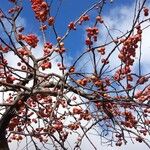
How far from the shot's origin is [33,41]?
937cm

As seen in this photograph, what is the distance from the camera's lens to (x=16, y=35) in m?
9.96

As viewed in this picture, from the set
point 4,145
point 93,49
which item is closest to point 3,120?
point 4,145

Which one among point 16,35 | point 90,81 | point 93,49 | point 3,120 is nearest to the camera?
point 93,49

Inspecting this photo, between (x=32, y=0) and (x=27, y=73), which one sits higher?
(x=32, y=0)

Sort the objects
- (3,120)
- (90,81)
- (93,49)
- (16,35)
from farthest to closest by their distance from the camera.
→ (16,35) → (3,120) → (90,81) → (93,49)

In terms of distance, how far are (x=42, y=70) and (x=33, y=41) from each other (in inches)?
26.7

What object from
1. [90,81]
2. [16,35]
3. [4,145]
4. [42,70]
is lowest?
[4,145]

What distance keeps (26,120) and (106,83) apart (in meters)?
2.43

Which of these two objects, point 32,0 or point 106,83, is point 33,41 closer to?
point 32,0

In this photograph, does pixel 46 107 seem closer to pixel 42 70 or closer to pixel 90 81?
pixel 42 70

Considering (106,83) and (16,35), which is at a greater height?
(16,35)

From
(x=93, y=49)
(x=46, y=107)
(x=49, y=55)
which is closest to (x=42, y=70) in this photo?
(x=49, y=55)

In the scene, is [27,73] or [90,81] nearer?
[90,81]

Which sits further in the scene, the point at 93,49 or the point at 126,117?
the point at 126,117
